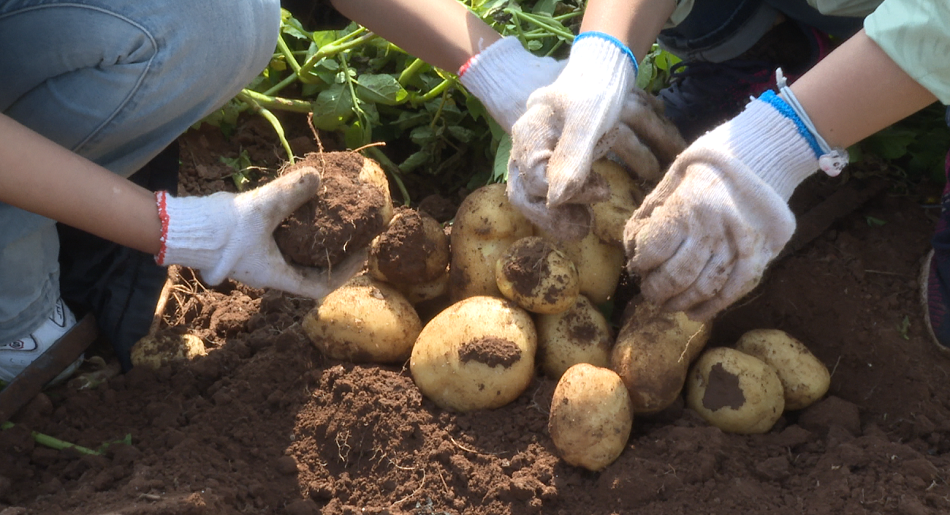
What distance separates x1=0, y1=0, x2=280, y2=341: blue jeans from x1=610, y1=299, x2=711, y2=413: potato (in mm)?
1158

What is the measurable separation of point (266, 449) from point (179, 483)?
22cm

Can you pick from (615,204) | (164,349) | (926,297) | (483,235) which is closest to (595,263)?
(615,204)

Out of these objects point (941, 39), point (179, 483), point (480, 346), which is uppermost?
point (941, 39)

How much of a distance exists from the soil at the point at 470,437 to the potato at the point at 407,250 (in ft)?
0.83

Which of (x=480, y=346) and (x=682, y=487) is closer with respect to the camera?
(x=682, y=487)

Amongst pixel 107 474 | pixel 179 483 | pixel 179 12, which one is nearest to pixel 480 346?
pixel 179 483

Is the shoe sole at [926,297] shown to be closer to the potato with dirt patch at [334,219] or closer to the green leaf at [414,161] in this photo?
the potato with dirt patch at [334,219]

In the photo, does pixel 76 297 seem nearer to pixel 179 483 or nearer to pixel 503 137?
pixel 179 483

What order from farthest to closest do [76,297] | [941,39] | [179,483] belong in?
[76,297], [179,483], [941,39]

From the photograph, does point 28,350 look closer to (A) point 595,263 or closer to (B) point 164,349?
(B) point 164,349

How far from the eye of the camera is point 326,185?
185 cm

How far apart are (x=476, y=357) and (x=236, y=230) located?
596mm

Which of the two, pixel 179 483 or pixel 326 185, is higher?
pixel 326 185

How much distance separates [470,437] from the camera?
5.64 ft
